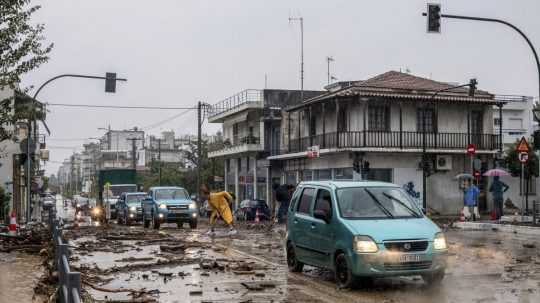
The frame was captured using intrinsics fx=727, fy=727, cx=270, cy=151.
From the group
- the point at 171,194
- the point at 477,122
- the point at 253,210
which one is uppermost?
the point at 477,122

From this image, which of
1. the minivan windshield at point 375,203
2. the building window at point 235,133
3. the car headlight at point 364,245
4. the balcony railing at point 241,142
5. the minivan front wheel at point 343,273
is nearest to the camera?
the car headlight at point 364,245

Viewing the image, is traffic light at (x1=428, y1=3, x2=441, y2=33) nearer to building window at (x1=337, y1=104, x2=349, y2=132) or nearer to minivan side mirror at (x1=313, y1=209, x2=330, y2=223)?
minivan side mirror at (x1=313, y1=209, x2=330, y2=223)

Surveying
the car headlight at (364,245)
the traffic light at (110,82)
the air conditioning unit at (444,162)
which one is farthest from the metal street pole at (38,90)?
the air conditioning unit at (444,162)

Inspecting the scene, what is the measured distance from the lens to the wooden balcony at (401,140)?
44.1 meters

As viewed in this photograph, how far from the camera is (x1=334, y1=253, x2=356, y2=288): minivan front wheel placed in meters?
10.9

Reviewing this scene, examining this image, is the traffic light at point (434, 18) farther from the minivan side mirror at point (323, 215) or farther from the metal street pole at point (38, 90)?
the metal street pole at point (38, 90)

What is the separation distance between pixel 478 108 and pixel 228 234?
28289 millimetres

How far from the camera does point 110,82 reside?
3034 cm

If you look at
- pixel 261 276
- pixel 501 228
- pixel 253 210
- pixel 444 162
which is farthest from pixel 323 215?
pixel 444 162

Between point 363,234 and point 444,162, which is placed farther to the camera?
point 444,162

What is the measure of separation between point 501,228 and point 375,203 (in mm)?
15865

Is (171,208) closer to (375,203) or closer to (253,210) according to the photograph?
(253,210)

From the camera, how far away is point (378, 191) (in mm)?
12234

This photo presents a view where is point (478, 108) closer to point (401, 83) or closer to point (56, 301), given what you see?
point (401, 83)
